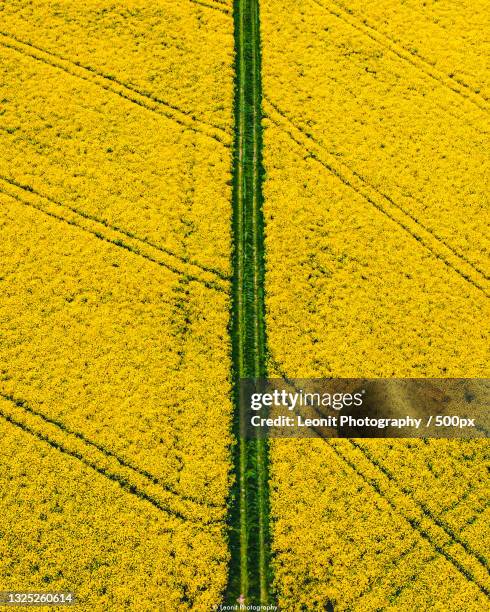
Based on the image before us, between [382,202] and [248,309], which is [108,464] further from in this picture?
[382,202]

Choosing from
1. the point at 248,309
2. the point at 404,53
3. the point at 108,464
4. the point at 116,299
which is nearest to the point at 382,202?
the point at 248,309

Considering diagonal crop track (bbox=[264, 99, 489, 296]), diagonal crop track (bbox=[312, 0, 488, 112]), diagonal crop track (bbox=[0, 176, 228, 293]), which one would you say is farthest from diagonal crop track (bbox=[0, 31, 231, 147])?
diagonal crop track (bbox=[312, 0, 488, 112])

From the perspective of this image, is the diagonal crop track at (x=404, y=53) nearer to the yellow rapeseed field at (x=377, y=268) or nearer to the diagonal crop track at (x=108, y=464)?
the yellow rapeseed field at (x=377, y=268)

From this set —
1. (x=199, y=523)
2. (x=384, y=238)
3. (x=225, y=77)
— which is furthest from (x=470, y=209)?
(x=199, y=523)

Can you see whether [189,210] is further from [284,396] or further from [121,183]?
[284,396]

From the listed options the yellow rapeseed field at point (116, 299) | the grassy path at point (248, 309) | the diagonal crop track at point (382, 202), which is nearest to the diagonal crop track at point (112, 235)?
the yellow rapeseed field at point (116, 299)
